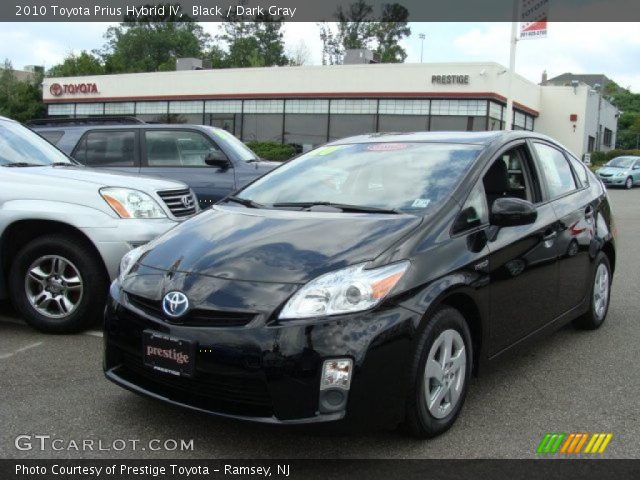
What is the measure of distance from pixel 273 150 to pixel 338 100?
4550 millimetres

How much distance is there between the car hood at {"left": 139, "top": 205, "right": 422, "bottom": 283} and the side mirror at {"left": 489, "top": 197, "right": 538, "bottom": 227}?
57 cm

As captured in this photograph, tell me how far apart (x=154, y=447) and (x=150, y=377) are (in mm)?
342

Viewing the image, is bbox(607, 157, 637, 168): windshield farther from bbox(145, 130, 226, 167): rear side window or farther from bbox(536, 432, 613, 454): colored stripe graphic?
bbox(536, 432, 613, 454): colored stripe graphic

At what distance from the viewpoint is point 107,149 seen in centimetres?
881

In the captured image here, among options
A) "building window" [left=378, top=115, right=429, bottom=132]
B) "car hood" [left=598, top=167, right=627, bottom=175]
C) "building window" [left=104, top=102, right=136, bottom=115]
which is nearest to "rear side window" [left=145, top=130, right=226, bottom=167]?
"building window" [left=378, top=115, right=429, bottom=132]

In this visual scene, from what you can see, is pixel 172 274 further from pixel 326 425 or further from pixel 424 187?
pixel 424 187

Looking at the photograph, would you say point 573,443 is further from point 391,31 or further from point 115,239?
point 391,31

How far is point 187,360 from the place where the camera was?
121 inches

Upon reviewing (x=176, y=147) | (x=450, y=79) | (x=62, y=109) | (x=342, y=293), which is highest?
(x=450, y=79)

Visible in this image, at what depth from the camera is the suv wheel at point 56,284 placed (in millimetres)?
5035

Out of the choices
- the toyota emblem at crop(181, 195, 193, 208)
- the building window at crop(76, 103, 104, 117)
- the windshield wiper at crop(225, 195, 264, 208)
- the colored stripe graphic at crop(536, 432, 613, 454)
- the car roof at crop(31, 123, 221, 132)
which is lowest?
the colored stripe graphic at crop(536, 432, 613, 454)

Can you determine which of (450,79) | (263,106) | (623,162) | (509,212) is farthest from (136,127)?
(263,106)

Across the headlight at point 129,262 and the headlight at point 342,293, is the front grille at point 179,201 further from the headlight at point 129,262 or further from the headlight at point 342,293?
the headlight at point 342,293

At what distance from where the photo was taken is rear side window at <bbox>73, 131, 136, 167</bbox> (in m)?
8.73
